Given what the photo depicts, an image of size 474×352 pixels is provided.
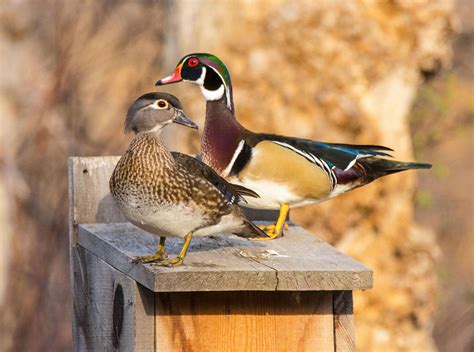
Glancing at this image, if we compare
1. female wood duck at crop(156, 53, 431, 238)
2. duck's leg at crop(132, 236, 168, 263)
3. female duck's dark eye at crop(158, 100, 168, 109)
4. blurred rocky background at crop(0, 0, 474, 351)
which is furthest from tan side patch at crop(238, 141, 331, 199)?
blurred rocky background at crop(0, 0, 474, 351)

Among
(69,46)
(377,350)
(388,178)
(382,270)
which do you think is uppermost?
(69,46)

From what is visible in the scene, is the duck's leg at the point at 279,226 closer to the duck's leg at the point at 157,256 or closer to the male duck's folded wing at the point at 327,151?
the male duck's folded wing at the point at 327,151

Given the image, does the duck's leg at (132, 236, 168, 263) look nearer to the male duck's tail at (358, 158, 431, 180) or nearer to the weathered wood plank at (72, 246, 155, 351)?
the weathered wood plank at (72, 246, 155, 351)

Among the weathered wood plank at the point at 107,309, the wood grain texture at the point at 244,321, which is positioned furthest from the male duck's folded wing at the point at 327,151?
the wood grain texture at the point at 244,321

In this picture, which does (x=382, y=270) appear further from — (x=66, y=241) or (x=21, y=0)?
(x=21, y=0)

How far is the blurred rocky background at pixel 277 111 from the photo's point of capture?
7.12m

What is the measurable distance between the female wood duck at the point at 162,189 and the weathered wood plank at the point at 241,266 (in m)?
0.09

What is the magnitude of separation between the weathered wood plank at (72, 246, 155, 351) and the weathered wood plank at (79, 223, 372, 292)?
67 mm

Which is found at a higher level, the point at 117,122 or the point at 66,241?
the point at 117,122

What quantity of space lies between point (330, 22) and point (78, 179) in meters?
3.14

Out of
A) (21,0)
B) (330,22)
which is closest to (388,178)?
(330,22)

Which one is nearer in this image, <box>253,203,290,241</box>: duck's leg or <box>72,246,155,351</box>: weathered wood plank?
<box>72,246,155,351</box>: weathered wood plank

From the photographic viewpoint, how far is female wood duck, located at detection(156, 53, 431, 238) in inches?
169

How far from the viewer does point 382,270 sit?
7.29 metres
